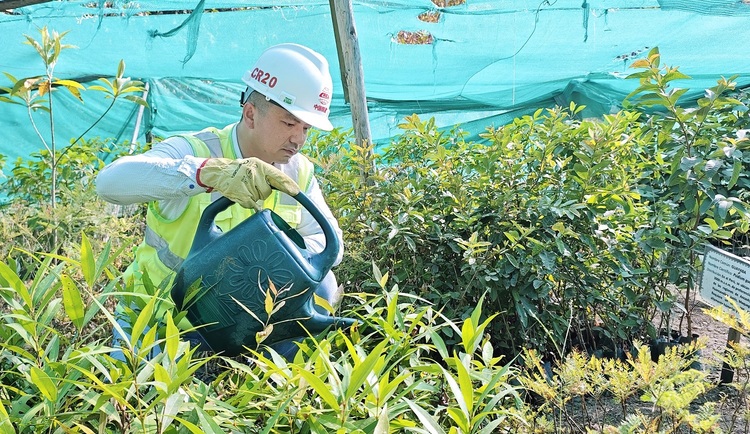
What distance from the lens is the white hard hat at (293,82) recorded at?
80.4 inches

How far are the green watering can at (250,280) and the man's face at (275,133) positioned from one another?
45 cm

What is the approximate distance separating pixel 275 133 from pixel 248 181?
0.43 metres

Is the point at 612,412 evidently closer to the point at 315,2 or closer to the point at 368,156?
the point at 368,156

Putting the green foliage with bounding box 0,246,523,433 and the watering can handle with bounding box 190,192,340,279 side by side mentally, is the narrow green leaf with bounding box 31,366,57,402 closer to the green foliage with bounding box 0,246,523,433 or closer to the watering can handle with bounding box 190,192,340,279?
the green foliage with bounding box 0,246,523,433

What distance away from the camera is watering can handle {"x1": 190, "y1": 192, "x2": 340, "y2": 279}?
5.48 feet

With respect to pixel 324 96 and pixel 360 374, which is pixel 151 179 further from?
pixel 360 374

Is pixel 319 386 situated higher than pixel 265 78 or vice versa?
pixel 265 78

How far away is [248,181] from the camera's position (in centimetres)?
170

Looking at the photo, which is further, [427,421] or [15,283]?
[15,283]

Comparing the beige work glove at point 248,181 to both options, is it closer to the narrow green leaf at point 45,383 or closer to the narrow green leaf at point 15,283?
the narrow green leaf at point 15,283

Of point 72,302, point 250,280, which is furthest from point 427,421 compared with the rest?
point 72,302

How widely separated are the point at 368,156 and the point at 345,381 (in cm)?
201

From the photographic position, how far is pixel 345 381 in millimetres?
1255

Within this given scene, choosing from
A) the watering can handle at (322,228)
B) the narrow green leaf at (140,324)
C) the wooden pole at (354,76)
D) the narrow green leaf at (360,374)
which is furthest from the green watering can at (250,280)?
the wooden pole at (354,76)
